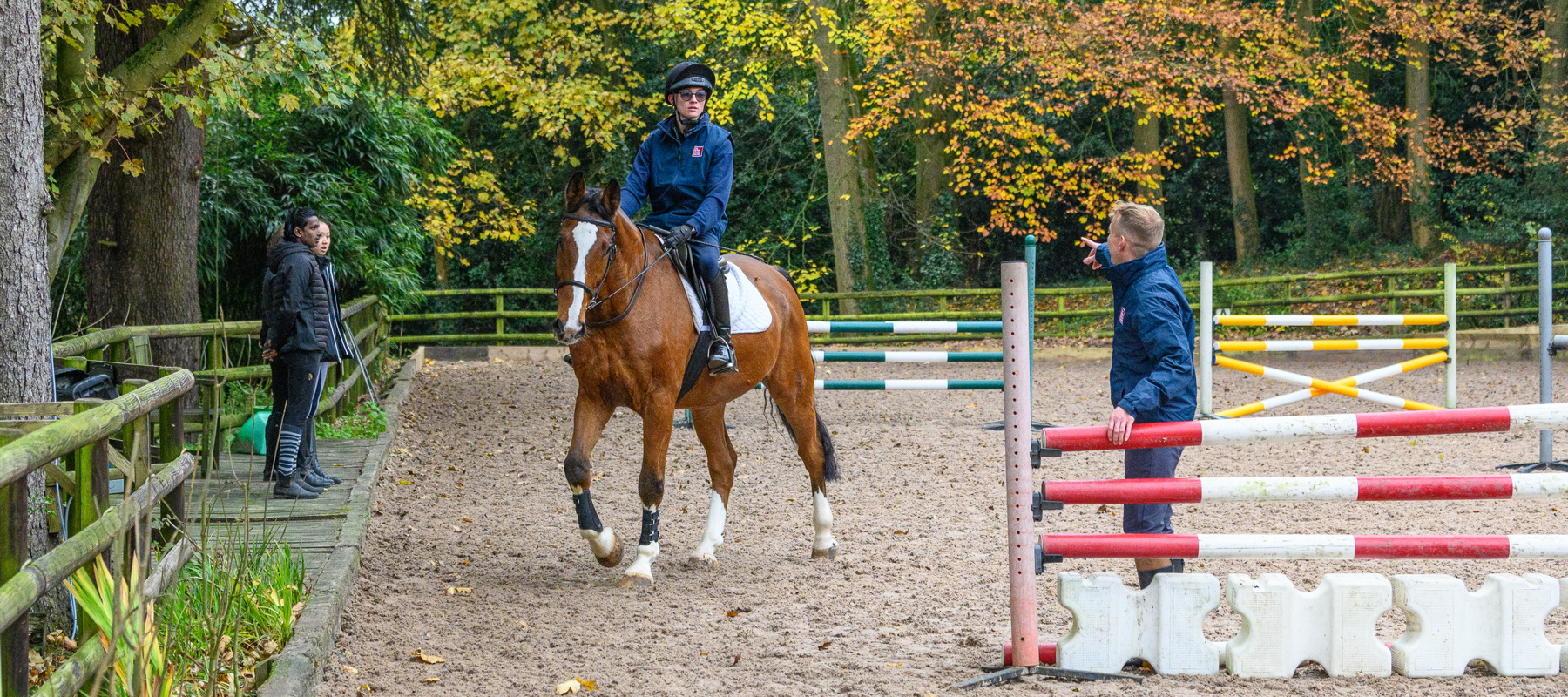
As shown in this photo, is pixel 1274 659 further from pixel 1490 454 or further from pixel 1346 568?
pixel 1490 454

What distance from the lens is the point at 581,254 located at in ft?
17.0

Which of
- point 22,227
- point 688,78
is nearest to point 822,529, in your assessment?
point 688,78

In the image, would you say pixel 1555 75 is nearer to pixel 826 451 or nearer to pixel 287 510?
pixel 826 451

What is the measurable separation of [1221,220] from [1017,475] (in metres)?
24.7

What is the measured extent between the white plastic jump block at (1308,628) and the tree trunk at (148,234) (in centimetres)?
757

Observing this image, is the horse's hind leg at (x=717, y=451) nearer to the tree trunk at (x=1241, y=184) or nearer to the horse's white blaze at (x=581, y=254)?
the horse's white blaze at (x=581, y=254)

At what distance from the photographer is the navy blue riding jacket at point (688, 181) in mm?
5859

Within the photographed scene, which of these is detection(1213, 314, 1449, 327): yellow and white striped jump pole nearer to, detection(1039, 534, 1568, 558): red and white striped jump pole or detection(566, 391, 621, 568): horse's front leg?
detection(1039, 534, 1568, 558): red and white striped jump pole

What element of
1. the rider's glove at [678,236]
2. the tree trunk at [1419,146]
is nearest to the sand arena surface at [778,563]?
the rider's glove at [678,236]

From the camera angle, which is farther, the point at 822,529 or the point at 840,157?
the point at 840,157

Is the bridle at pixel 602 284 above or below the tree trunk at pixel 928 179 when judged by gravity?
below

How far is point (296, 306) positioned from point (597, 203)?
239 centimetres

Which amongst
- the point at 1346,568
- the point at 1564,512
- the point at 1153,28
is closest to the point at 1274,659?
the point at 1346,568

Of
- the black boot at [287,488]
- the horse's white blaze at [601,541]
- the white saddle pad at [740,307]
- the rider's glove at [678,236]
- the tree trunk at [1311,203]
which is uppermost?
the tree trunk at [1311,203]
